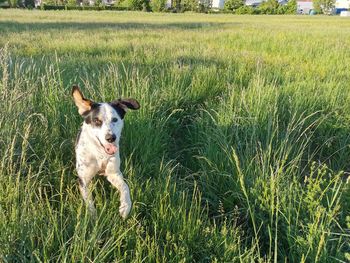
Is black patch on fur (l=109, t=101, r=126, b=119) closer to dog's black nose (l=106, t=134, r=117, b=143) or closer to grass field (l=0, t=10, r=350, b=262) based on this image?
dog's black nose (l=106, t=134, r=117, b=143)

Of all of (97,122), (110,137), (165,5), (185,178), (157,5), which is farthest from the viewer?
(165,5)

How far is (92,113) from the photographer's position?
232cm

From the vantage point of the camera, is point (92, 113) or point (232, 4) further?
point (232, 4)

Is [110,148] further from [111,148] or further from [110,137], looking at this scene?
[110,137]

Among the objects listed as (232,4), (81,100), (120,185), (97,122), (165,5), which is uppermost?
(232,4)

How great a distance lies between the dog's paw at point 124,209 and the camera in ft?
7.42

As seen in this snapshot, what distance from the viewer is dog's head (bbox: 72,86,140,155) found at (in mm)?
2188

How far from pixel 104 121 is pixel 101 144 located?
0.56 feet

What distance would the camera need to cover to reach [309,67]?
711 centimetres

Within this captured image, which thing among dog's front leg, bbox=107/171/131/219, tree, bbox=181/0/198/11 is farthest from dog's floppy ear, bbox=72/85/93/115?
tree, bbox=181/0/198/11

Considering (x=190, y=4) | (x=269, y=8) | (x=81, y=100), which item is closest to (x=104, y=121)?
(x=81, y=100)

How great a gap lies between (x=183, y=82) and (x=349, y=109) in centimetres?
233

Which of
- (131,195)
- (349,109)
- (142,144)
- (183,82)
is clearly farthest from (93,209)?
(349,109)

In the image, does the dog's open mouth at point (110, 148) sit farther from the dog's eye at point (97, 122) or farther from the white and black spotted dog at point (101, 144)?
the dog's eye at point (97, 122)
